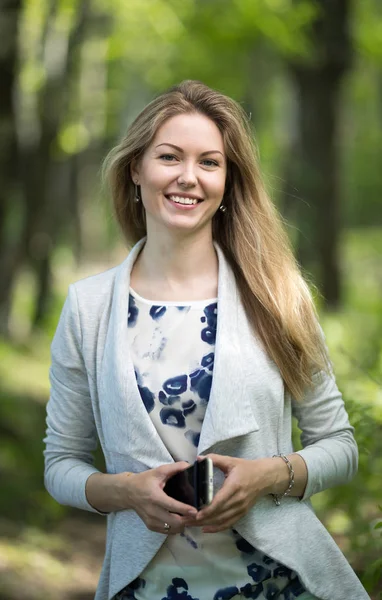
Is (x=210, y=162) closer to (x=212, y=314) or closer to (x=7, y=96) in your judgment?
(x=212, y=314)

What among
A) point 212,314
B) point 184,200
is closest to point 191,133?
point 184,200

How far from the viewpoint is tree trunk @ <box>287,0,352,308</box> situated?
12039mm

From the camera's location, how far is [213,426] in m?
2.73

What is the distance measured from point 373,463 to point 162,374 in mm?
1620

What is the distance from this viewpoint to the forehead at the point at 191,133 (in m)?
2.94

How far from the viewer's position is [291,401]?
2.99 metres

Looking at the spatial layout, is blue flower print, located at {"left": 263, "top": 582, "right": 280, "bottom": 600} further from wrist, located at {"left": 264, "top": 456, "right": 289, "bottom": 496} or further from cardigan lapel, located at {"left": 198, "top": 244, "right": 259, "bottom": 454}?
cardigan lapel, located at {"left": 198, "top": 244, "right": 259, "bottom": 454}

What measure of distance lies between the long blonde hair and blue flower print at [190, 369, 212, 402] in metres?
0.21

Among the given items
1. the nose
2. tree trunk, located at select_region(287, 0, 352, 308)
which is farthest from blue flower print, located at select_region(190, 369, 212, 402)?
tree trunk, located at select_region(287, 0, 352, 308)

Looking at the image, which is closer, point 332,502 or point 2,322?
point 332,502

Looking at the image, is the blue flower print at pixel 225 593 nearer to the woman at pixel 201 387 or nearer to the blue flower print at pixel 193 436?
the woman at pixel 201 387

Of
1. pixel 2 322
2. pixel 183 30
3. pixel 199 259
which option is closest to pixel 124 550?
pixel 199 259

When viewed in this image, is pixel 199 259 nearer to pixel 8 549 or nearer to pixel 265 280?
pixel 265 280

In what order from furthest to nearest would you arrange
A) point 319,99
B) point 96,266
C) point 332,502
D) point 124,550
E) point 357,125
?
1. point 357,125
2. point 96,266
3. point 319,99
4. point 332,502
5. point 124,550
